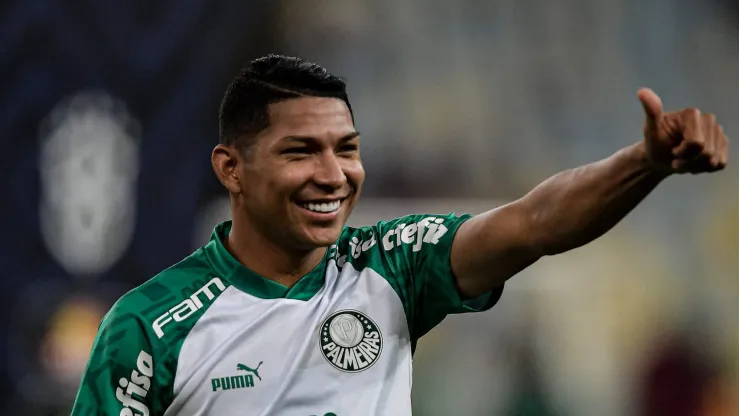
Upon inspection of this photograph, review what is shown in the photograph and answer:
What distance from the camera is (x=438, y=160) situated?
12.5 feet

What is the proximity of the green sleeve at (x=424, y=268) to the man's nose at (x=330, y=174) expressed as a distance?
0.20m

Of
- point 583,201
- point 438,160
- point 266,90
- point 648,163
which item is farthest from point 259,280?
point 438,160

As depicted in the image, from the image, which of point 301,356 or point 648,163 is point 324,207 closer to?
point 301,356

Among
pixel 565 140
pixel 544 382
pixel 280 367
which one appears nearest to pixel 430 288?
pixel 280 367

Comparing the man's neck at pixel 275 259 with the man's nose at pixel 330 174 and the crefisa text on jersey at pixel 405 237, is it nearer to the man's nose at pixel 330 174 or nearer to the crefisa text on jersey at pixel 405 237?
the crefisa text on jersey at pixel 405 237

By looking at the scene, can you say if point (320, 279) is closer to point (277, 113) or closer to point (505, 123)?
point (277, 113)

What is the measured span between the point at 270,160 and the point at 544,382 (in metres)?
2.05

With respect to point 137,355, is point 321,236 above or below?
above

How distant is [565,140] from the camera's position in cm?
388

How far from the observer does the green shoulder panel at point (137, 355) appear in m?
1.80

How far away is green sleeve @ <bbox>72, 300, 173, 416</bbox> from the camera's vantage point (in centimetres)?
180

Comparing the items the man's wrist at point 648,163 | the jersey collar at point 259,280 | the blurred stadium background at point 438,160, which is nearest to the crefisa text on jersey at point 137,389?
the jersey collar at point 259,280

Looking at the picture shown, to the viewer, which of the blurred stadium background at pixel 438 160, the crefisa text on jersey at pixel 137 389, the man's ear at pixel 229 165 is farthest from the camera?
the blurred stadium background at pixel 438 160

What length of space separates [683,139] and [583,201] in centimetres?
27
